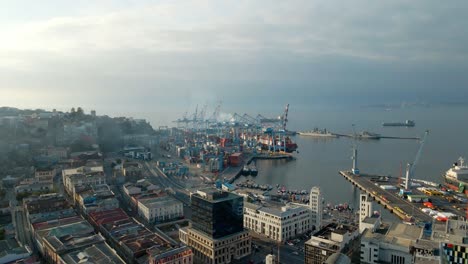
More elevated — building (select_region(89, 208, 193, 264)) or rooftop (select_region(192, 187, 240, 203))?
rooftop (select_region(192, 187, 240, 203))

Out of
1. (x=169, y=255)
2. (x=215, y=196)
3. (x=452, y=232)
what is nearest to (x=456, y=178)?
(x=452, y=232)

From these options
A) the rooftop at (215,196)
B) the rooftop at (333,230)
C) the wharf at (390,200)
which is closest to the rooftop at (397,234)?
the rooftop at (333,230)

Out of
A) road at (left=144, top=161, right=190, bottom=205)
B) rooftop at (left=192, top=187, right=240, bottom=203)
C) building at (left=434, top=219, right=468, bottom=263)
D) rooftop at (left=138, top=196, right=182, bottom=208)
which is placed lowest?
road at (left=144, top=161, right=190, bottom=205)

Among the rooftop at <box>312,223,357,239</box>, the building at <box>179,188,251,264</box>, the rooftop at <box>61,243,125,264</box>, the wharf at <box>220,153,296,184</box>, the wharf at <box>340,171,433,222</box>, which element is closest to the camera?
the rooftop at <box>61,243,125,264</box>

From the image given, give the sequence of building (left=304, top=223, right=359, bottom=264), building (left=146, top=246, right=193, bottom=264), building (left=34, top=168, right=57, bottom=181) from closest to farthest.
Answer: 1. building (left=146, top=246, right=193, bottom=264)
2. building (left=304, top=223, right=359, bottom=264)
3. building (left=34, top=168, right=57, bottom=181)

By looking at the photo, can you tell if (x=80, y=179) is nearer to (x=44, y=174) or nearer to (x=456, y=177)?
(x=44, y=174)

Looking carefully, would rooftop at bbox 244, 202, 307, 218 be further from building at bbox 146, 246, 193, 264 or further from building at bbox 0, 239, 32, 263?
building at bbox 0, 239, 32, 263

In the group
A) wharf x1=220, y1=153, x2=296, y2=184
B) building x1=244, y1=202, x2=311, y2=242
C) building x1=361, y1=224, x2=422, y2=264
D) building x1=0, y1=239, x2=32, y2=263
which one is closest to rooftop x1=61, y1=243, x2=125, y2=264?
building x1=0, y1=239, x2=32, y2=263

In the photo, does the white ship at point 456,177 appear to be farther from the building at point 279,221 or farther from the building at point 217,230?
the building at point 217,230
